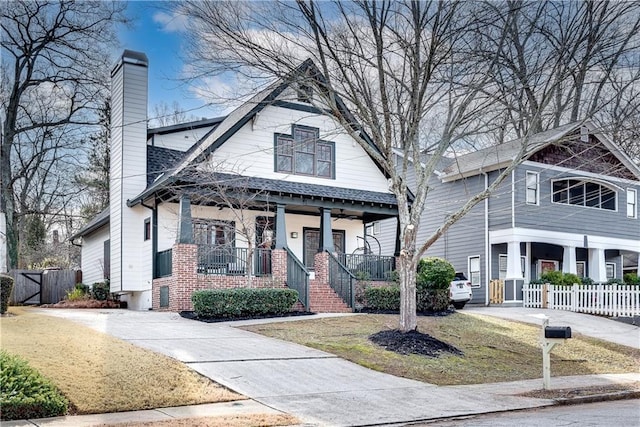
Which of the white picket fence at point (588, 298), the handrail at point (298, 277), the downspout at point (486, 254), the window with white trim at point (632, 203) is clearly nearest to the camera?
the handrail at point (298, 277)

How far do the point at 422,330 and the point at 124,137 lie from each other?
36.1 ft

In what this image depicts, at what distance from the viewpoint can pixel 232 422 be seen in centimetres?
768

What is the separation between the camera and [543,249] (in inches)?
1169

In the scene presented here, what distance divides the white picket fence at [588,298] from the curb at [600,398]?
1205 centimetres

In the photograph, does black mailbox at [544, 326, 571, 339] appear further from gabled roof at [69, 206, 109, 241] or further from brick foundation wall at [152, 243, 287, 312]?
gabled roof at [69, 206, 109, 241]

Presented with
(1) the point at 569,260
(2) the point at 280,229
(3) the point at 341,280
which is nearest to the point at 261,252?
(2) the point at 280,229

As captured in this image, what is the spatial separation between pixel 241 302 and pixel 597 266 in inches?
742

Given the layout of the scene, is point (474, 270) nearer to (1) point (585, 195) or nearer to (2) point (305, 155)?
(1) point (585, 195)

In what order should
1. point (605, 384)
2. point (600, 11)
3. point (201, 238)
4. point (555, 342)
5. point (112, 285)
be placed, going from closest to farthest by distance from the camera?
point (555, 342) → point (605, 384) → point (600, 11) → point (201, 238) → point (112, 285)

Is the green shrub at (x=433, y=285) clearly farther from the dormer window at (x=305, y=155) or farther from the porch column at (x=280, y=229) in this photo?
the dormer window at (x=305, y=155)

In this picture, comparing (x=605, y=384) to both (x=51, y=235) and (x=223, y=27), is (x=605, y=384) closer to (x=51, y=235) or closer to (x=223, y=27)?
(x=223, y=27)

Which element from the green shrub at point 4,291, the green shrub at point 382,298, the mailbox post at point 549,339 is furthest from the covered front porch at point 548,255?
the green shrub at point 4,291

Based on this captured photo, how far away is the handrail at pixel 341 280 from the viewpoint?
19875 millimetres

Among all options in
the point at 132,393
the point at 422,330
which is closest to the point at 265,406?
the point at 132,393
